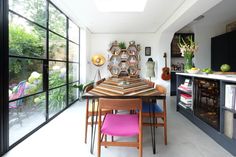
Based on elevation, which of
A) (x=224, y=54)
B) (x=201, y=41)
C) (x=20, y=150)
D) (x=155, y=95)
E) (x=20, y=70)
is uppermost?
(x=201, y=41)

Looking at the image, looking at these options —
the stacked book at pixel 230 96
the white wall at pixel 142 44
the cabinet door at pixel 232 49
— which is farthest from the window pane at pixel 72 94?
the cabinet door at pixel 232 49

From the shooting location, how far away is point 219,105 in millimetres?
2094

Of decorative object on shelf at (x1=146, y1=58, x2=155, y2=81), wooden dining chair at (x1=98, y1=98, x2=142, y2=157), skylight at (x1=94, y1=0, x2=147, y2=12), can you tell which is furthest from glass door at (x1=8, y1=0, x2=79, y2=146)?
decorative object on shelf at (x1=146, y1=58, x2=155, y2=81)

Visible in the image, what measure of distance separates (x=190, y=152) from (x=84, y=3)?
136 inches

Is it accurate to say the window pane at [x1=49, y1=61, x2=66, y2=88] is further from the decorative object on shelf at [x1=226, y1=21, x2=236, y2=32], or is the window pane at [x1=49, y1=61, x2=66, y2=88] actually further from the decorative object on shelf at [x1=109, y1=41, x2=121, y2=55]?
the decorative object on shelf at [x1=226, y1=21, x2=236, y2=32]

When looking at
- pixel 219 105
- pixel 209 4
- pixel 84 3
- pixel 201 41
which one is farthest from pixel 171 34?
pixel 219 105

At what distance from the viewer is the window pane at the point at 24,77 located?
2070mm

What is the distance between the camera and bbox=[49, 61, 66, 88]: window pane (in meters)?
3.19

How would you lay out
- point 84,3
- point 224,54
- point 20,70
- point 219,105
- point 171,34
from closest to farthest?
point 219,105, point 20,70, point 84,3, point 224,54, point 171,34

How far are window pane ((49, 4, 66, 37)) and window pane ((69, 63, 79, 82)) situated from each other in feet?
3.39

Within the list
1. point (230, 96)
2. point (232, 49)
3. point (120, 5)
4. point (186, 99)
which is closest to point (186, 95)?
point (186, 99)

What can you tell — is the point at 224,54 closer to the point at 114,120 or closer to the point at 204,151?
the point at 204,151

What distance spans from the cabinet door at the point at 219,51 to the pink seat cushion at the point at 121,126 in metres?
4.69

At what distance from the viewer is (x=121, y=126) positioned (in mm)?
1619
